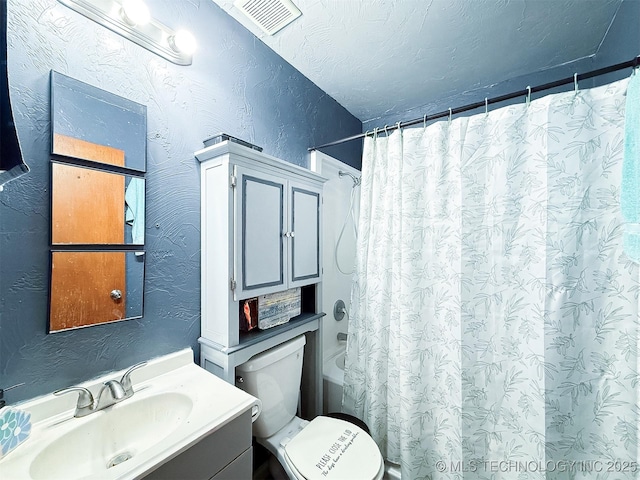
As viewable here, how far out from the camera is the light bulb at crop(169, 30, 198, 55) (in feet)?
3.45

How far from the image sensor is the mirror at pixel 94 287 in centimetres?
81

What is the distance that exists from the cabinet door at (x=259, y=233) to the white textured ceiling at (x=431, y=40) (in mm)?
834

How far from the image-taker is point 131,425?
881mm

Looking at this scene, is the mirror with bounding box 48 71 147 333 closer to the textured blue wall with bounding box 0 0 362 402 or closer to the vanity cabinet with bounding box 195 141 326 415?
the textured blue wall with bounding box 0 0 362 402

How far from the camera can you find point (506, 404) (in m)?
1.11

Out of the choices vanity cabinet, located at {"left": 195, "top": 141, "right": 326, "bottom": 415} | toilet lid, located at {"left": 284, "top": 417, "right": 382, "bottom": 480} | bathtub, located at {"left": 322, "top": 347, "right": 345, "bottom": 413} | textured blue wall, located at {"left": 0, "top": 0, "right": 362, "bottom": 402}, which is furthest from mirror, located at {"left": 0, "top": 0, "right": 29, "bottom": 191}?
bathtub, located at {"left": 322, "top": 347, "right": 345, "bottom": 413}

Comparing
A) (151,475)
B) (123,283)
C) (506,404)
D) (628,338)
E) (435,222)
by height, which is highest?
(435,222)

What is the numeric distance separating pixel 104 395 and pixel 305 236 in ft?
3.41

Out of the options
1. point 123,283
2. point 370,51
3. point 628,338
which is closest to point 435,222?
point 628,338

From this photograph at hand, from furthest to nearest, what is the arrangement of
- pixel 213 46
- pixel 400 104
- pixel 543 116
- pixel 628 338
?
pixel 400 104
pixel 213 46
pixel 543 116
pixel 628 338

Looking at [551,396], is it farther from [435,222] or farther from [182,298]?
[182,298]

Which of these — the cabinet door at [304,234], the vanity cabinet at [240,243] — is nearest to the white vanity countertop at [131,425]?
the vanity cabinet at [240,243]

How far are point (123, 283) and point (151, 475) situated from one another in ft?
1.95

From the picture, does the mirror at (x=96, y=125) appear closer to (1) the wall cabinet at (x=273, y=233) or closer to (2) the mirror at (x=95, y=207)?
(2) the mirror at (x=95, y=207)
